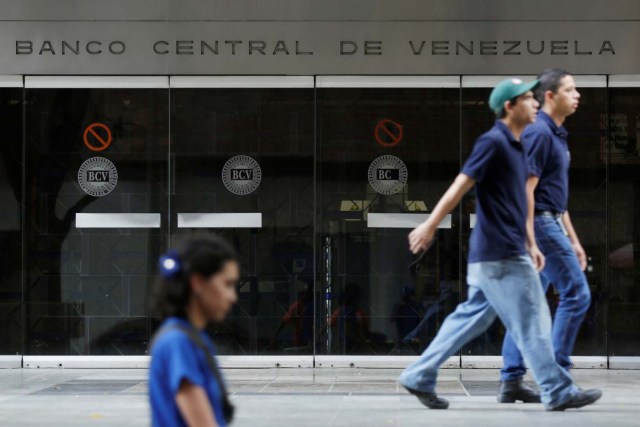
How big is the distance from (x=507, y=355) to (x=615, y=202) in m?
4.81

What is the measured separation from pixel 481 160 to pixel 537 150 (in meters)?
0.71

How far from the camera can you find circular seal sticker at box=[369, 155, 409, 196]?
473 inches

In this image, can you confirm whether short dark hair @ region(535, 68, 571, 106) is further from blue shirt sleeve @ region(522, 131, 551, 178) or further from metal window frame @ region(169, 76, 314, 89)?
metal window frame @ region(169, 76, 314, 89)

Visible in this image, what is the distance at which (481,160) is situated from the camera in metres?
6.77

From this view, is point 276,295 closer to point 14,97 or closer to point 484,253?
point 14,97

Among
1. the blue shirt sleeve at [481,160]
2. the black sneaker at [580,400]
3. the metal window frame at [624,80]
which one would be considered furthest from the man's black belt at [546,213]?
the metal window frame at [624,80]

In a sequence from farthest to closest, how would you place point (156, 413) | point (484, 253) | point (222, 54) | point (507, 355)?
point (222, 54)
point (507, 355)
point (484, 253)
point (156, 413)

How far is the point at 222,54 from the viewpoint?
39.1ft

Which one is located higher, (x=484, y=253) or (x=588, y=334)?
(x=484, y=253)

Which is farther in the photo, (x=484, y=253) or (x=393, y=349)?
(x=393, y=349)

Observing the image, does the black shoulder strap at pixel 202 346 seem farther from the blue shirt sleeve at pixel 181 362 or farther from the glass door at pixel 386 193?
the glass door at pixel 386 193

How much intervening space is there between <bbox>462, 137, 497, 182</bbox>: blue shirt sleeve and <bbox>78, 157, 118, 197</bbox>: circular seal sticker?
6.08 meters

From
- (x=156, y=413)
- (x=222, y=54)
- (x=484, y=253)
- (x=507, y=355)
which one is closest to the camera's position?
(x=156, y=413)

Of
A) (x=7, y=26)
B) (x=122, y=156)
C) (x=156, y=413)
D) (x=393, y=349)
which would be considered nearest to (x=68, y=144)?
(x=122, y=156)
